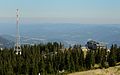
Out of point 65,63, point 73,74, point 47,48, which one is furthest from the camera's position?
point 47,48

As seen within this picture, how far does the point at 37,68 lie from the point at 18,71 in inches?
322

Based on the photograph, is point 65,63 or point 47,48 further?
point 47,48

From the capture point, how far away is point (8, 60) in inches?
5566

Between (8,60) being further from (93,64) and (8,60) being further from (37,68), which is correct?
(93,64)

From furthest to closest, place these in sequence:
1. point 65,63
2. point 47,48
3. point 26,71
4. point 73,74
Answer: point 47,48 → point 65,63 → point 26,71 → point 73,74

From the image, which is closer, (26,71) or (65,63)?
(26,71)

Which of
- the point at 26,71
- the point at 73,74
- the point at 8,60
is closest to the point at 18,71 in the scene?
the point at 26,71

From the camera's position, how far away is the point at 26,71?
12712 cm

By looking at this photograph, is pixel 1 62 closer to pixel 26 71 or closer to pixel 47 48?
pixel 26 71

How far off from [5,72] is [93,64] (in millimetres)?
35649

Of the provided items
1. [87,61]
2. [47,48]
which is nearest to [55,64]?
[87,61]

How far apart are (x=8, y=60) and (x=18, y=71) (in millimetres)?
13565

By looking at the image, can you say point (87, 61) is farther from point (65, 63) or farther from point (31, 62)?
point (31, 62)

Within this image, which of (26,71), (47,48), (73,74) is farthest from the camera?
(47,48)
